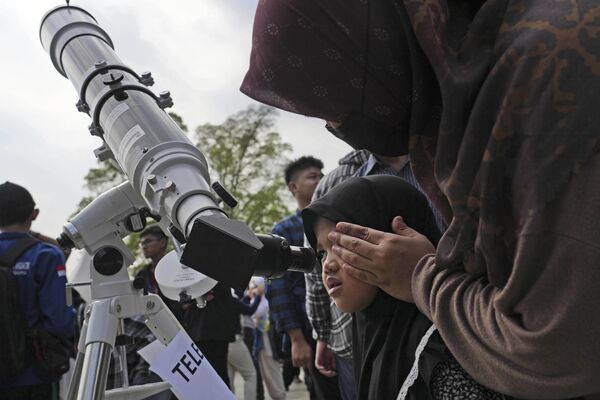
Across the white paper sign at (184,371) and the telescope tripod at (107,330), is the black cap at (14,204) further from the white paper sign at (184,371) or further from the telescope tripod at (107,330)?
the white paper sign at (184,371)

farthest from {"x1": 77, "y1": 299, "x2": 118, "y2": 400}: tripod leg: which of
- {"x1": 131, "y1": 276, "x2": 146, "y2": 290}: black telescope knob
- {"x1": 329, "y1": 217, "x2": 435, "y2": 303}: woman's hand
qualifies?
{"x1": 329, "y1": 217, "x2": 435, "y2": 303}: woman's hand

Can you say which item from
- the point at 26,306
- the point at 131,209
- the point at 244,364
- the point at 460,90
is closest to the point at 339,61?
the point at 460,90

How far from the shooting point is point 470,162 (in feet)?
3.32

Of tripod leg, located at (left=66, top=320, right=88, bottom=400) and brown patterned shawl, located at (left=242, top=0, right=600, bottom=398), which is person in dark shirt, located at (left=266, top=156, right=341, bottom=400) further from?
brown patterned shawl, located at (left=242, top=0, right=600, bottom=398)

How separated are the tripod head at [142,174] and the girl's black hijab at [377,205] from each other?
179mm

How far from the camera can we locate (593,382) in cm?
96

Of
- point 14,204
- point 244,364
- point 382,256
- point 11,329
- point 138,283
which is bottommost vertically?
point 244,364

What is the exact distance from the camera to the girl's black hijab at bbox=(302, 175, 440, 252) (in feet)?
5.60

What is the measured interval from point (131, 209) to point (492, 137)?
1.72 metres

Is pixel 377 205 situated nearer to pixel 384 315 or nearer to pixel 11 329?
pixel 384 315

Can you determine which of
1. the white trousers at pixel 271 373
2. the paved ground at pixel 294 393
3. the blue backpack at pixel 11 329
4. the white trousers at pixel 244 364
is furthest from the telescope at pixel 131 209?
the paved ground at pixel 294 393

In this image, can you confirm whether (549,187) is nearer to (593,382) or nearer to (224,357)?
(593,382)

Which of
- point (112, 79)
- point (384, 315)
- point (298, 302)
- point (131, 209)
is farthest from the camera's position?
point (298, 302)

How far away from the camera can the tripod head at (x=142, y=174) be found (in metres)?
1.46
